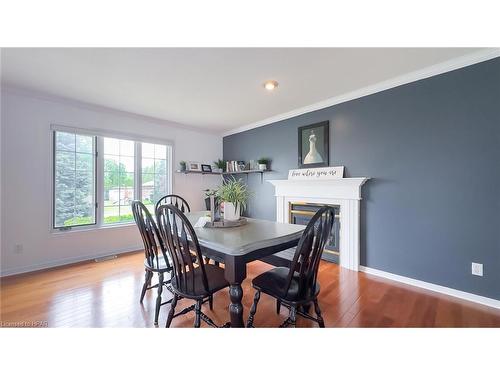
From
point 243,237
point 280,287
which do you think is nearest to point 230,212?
point 243,237

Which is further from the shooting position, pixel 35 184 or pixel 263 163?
pixel 263 163

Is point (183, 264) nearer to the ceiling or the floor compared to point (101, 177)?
nearer to the floor

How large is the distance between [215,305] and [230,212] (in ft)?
2.92

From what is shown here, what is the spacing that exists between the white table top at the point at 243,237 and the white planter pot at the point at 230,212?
140 mm

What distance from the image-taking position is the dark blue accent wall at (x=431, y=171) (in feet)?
6.43

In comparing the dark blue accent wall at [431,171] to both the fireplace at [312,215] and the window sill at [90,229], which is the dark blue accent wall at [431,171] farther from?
the window sill at [90,229]

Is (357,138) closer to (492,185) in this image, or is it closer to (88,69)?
(492,185)

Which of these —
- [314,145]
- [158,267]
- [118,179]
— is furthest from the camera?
[118,179]

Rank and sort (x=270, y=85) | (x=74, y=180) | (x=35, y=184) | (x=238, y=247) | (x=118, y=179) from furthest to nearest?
1. (x=118, y=179)
2. (x=74, y=180)
3. (x=35, y=184)
4. (x=270, y=85)
5. (x=238, y=247)

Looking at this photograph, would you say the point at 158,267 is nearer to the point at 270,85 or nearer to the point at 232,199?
the point at 232,199

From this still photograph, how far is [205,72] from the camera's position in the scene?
2.27 metres

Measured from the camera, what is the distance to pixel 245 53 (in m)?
1.92

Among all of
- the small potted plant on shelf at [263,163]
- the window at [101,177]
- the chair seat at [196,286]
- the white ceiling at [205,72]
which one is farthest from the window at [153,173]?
the chair seat at [196,286]
